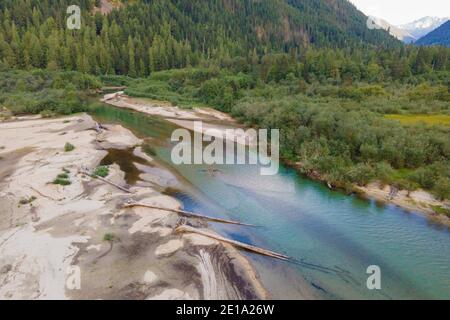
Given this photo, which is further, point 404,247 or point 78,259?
point 404,247

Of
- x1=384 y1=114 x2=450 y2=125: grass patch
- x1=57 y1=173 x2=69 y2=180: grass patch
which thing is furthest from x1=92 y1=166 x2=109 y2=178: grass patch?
x1=384 y1=114 x2=450 y2=125: grass patch

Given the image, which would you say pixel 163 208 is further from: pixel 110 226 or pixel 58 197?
pixel 58 197

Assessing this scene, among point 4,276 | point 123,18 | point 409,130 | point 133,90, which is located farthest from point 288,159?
point 123,18

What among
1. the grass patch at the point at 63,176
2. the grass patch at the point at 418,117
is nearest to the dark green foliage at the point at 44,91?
the grass patch at the point at 63,176

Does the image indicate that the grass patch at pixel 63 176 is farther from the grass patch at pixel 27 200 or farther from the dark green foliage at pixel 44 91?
the dark green foliage at pixel 44 91

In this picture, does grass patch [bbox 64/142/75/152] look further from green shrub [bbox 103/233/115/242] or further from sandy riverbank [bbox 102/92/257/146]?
green shrub [bbox 103/233/115/242]

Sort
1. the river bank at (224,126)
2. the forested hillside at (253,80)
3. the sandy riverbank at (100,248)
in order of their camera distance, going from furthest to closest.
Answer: the forested hillside at (253,80) → the river bank at (224,126) → the sandy riverbank at (100,248)

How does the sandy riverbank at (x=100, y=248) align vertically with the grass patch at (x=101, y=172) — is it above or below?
below

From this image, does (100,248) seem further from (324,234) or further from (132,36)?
(132,36)
